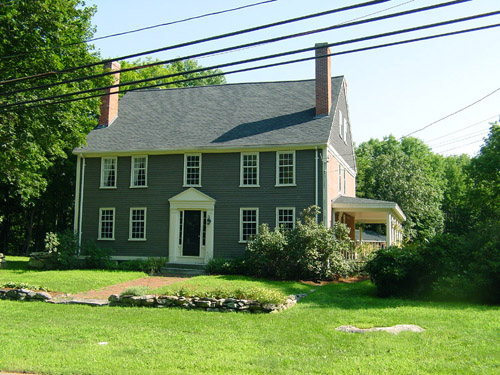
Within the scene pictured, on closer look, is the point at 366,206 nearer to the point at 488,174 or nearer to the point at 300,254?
the point at 300,254

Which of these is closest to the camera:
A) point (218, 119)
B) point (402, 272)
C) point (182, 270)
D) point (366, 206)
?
point (402, 272)

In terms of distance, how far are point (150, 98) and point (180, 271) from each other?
35.5ft

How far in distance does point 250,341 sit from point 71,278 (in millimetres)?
11202

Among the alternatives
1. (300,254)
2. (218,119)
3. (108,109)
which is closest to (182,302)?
(300,254)

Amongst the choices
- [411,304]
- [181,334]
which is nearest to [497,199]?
[411,304]

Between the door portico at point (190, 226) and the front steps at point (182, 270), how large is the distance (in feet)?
2.23

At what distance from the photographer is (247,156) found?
21719 millimetres

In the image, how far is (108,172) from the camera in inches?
931

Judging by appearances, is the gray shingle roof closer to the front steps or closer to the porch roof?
the porch roof

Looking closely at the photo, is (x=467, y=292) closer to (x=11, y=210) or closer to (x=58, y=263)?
(x=58, y=263)

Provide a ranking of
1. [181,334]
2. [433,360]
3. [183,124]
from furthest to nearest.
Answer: [183,124], [181,334], [433,360]

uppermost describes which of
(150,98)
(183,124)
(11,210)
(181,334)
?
(150,98)

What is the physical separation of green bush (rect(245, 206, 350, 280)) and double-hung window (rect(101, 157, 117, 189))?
8.65 metres

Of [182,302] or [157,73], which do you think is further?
[157,73]
